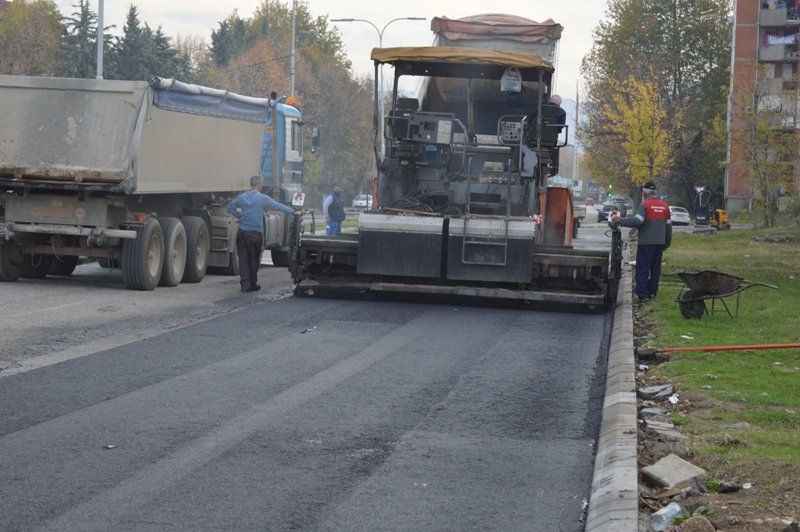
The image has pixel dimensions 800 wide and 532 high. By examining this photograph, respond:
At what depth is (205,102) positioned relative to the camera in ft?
54.4

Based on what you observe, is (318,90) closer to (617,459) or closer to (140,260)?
(140,260)

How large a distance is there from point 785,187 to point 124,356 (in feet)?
123

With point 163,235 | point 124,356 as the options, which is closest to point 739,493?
point 124,356

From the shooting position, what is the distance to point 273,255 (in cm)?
2050

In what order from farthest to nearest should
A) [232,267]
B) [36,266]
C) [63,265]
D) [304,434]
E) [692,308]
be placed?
[232,267] → [63,265] → [36,266] → [692,308] → [304,434]

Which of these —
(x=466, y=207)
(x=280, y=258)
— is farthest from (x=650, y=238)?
(x=280, y=258)

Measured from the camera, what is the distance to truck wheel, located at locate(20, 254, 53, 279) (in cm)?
1594

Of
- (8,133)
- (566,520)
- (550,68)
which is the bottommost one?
(566,520)

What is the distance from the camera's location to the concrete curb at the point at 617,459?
4.89 m

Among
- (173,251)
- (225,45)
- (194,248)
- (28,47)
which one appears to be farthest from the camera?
(225,45)

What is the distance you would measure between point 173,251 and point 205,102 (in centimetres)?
249

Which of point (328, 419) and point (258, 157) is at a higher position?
point (258, 157)

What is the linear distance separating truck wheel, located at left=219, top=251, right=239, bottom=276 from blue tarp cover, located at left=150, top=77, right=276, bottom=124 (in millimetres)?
2356

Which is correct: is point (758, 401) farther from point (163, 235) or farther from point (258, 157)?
point (258, 157)
